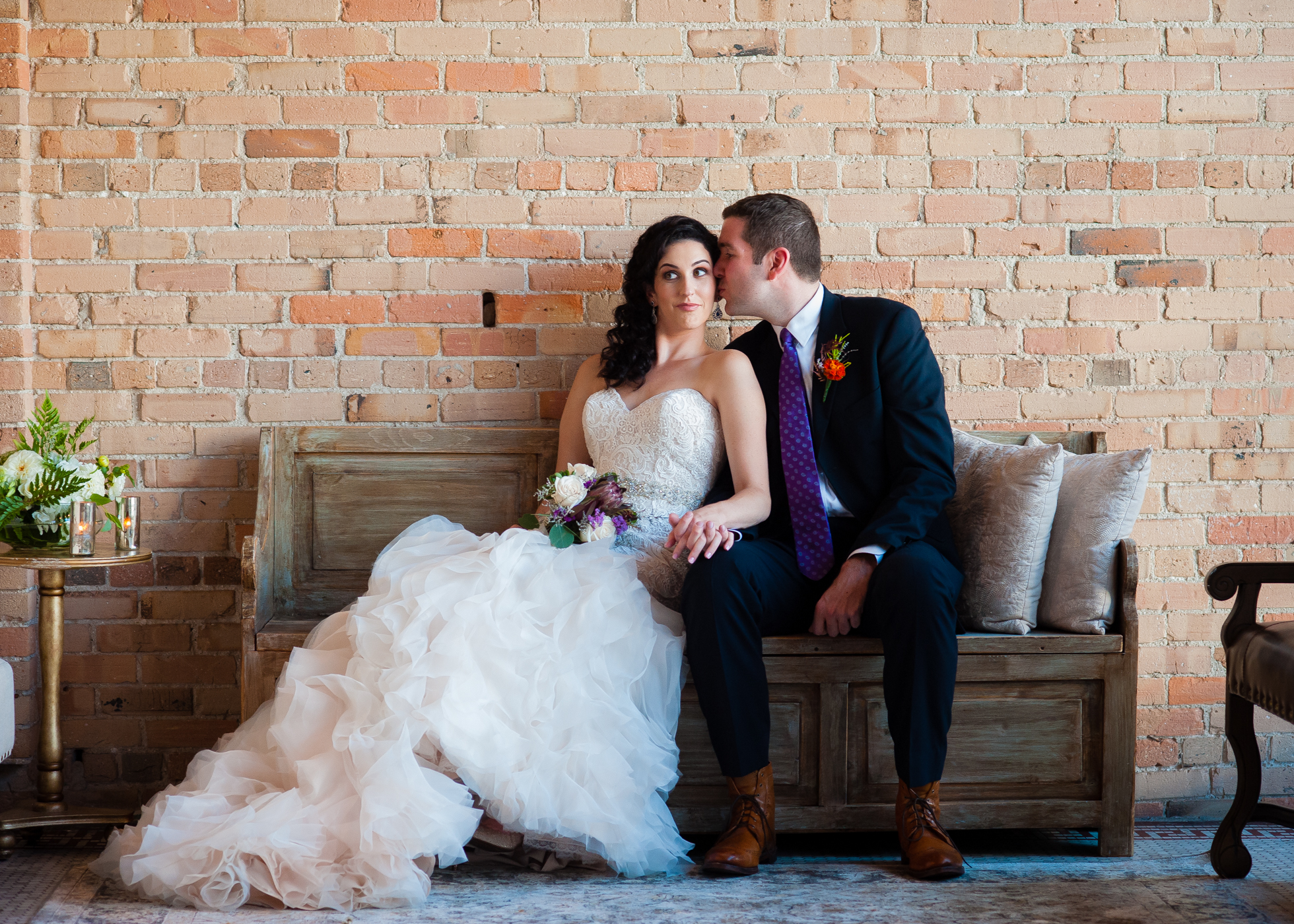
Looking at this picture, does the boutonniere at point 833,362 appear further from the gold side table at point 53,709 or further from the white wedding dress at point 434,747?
the gold side table at point 53,709

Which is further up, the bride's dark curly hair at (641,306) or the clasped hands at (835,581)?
the bride's dark curly hair at (641,306)

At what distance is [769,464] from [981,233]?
0.97 m

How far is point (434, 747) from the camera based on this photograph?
2.04 meters

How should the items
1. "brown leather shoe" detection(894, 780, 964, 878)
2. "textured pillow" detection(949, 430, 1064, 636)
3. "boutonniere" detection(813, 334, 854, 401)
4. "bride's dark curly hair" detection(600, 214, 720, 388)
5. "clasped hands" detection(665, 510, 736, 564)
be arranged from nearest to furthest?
"brown leather shoe" detection(894, 780, 964, 878), "clasped hands" detection(665, 510, 736, 564), "textured pillow" detection(949, 430, 1064, 636), "boutonniere" detection(813, 334, 854, 401), "bride's dark curly hair" detection(600, 214, 720, 388)

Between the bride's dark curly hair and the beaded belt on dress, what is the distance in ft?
1.02

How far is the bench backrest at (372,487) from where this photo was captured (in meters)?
2.80

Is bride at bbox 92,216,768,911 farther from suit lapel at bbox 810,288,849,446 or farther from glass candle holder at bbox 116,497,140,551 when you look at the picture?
glass candle holder at bbox 116,497,140,551

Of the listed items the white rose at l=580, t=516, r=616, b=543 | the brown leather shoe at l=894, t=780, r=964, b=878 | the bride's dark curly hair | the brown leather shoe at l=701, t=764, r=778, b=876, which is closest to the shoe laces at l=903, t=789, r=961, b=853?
the brown leather shoe at l=894, t=780, r=964, b=878

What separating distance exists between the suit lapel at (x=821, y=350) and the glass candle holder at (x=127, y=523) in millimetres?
1779

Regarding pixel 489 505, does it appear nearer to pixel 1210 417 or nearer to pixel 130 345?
pixel 130 345

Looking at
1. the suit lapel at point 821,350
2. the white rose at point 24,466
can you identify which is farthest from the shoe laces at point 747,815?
the white rose at point 24,466

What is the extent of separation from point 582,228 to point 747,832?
5.58ft

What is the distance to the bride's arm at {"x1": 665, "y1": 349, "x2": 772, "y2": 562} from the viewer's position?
2.40 meters

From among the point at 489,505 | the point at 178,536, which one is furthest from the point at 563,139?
the point at 178,536
